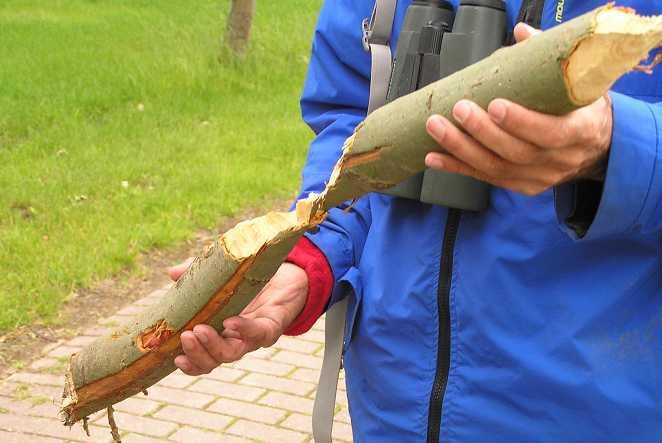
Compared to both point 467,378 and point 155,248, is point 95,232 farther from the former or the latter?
point 467,378

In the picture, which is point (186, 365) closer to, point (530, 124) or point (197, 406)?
point (530, 124)

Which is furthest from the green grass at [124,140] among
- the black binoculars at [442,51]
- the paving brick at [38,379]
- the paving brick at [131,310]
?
the black binoculars at [442,51]

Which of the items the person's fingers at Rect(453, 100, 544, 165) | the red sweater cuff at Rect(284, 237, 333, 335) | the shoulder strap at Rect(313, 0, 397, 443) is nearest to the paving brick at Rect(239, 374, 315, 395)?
Answer: the shoulder strap at Rect(313, 0, 397, 443)

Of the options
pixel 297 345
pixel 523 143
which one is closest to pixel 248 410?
pixel 297 345

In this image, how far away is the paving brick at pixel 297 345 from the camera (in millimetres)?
5129

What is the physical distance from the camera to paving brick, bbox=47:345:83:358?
4863 mm

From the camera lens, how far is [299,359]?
5.01m

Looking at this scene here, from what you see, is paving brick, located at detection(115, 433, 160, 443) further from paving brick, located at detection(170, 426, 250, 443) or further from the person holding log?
the person holding log

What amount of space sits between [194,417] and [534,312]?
2.96 metres

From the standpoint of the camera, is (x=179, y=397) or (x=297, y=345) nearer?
(x=179, y=397)

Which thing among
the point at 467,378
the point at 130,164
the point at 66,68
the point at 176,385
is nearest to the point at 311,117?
the point at 467,378

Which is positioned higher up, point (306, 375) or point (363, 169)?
point (363, 169)

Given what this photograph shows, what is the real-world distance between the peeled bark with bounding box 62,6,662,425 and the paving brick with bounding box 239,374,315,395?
7.63 ft

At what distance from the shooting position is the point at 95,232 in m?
6.12
